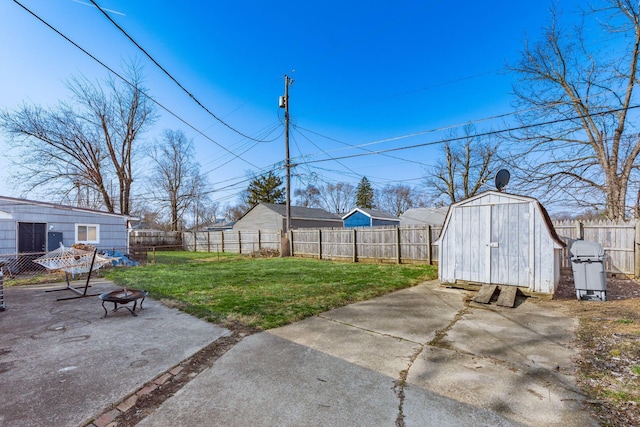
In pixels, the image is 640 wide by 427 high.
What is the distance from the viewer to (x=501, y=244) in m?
6.33

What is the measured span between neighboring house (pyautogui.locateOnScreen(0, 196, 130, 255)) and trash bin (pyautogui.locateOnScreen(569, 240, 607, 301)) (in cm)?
1701

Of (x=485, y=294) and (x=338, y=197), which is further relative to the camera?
(x=338, y=197)

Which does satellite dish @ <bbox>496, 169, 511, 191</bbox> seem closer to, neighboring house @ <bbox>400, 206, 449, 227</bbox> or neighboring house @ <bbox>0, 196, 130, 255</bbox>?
neighboring house @ <bbox>0, 196, 130, 255</bbox>

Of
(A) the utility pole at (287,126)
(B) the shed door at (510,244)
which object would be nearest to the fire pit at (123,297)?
(B) the shed door at (510,244)

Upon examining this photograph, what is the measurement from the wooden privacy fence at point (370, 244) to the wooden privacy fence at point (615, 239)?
4053mm

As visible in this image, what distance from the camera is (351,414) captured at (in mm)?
2168

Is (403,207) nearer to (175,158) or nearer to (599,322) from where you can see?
(175,158)

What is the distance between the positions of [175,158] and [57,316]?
2791 cm

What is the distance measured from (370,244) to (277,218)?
1341 cm

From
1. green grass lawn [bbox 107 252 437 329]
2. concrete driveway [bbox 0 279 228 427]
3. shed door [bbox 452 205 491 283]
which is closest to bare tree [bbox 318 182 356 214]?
green grass lawn [bbox 107 252 437 329]

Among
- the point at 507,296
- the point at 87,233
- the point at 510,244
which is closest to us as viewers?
the point at 507,296

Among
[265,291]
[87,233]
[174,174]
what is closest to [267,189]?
[174,174]

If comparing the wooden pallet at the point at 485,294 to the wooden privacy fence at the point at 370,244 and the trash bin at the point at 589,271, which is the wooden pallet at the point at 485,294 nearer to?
the trash bin at the point at 589,271

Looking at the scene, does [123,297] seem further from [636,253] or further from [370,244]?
[636,253]
